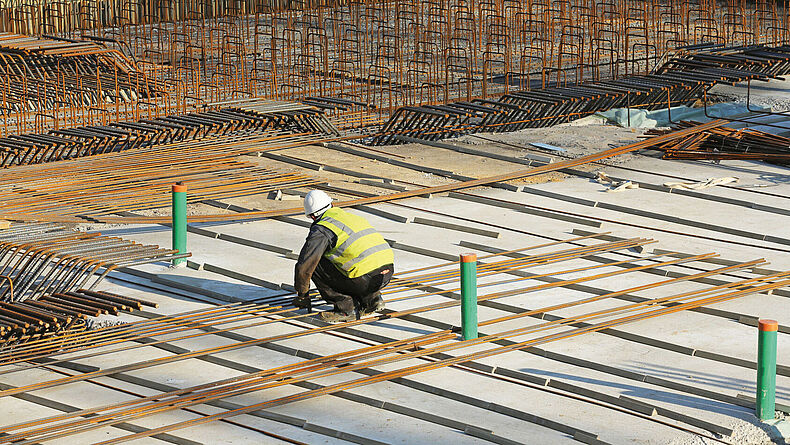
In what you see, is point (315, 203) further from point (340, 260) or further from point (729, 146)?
point (729, 146)

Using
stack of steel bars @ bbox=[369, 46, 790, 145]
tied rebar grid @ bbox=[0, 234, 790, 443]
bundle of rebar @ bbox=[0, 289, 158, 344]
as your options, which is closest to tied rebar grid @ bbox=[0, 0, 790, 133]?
stack of steel bars @ bbox=[369, 46, 790, 145]

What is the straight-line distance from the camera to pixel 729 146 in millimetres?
16500

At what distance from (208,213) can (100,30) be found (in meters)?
16.1

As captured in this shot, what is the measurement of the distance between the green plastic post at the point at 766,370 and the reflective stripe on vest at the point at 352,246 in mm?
3217

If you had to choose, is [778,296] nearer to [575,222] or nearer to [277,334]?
[575,222]

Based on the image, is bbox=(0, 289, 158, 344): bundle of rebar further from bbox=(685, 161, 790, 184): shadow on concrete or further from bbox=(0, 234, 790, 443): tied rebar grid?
bbox=(685, 161, 790, 184): shadow on concrete

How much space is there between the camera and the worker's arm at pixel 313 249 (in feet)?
31.2

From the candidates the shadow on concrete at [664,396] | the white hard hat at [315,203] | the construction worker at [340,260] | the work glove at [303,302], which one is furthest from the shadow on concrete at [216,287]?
the shadow on concrete at [664,396]

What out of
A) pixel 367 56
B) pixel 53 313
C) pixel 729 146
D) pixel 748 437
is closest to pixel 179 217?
pixel 53 313

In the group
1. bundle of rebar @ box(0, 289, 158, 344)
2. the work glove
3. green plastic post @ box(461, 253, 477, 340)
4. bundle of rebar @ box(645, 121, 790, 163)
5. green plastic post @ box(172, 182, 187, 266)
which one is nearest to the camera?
green plastic post @ box(461, 253, 477, 340)

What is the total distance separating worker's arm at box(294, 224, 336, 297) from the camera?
31.2ft

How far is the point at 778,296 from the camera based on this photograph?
10484 millimetres

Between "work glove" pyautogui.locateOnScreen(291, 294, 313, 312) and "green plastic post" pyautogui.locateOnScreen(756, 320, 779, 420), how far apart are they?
3759 millimetres

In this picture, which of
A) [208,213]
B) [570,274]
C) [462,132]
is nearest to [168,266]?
[208,213]
